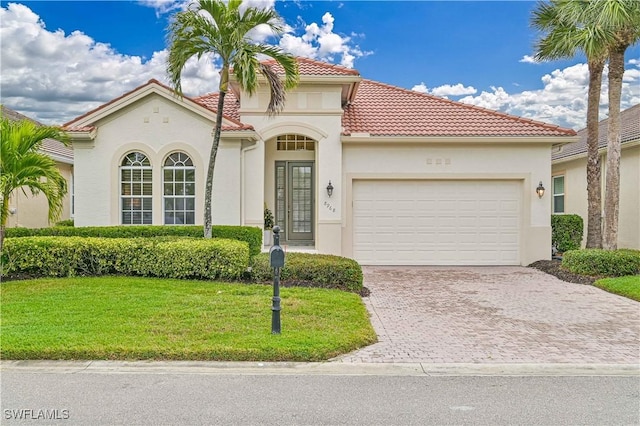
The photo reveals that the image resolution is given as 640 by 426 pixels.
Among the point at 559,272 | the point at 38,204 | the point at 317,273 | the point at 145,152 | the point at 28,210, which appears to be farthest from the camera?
the point at 38,204

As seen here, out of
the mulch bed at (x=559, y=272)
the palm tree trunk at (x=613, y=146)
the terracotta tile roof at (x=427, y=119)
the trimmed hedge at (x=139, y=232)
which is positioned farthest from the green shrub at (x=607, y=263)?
the trimmed hedge at (x=139, y=232)

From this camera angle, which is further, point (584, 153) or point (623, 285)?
point (584, 153)

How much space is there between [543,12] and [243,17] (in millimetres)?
8993

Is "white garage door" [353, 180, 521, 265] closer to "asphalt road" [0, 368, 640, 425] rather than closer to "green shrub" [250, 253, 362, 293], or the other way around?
"green shrub" [250, 253, 362, 293]

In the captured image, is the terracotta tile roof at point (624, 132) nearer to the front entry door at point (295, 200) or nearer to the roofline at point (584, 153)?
the roofline at point (584, 153)

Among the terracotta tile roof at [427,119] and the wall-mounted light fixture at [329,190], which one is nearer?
the wall-mounted light fixture at [329,190]

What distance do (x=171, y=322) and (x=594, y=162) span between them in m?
12.4

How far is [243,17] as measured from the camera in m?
10.9

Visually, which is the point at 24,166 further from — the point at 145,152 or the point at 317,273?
the point at 317,273

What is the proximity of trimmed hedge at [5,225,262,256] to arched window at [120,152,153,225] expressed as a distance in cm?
173

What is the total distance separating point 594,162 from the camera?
13.9m

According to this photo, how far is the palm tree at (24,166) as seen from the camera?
960 cm

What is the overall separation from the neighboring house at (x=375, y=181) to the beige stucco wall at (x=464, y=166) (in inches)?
1.2

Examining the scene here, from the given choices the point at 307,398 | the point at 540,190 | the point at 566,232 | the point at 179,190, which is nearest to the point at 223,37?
the point at 179,190
